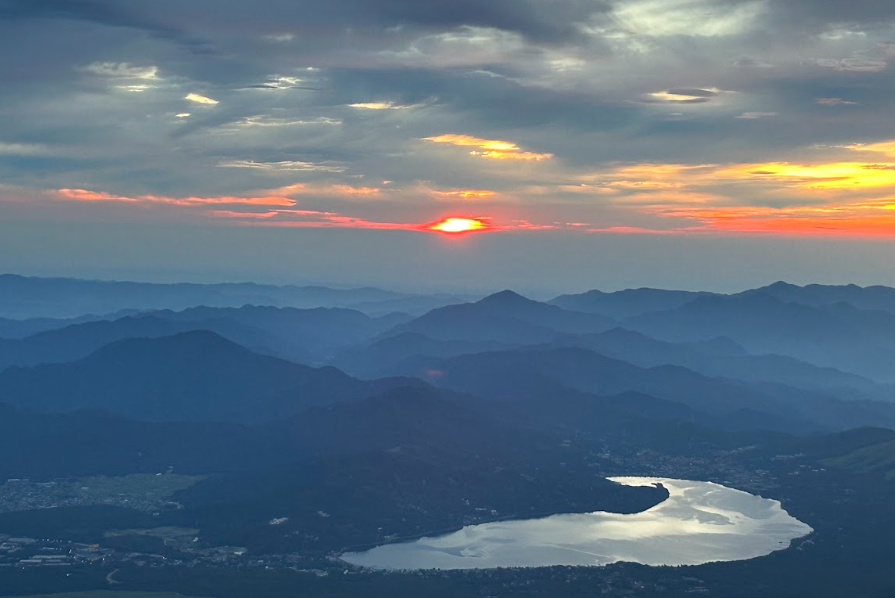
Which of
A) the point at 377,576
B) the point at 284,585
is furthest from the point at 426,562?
the point at 284,585

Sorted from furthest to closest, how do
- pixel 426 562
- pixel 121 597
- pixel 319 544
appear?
pixel 319 544 → pixel 426 562 → pixel 121 597

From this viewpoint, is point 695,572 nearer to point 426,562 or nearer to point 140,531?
point 426,562

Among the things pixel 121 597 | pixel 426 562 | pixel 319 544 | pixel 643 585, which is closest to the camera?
pixel 121 597

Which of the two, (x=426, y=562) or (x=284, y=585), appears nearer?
(x=284, y=585)

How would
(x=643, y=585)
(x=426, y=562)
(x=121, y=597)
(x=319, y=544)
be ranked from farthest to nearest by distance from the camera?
(x=319, y=544), (x=426, y=562), (x=643, y=585), (x=121, y=597)

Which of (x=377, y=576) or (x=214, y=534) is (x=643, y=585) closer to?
(x=377, y=576)

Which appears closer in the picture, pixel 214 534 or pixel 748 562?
pixel 748 562

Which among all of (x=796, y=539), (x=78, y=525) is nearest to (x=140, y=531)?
(x=78, y=525)
